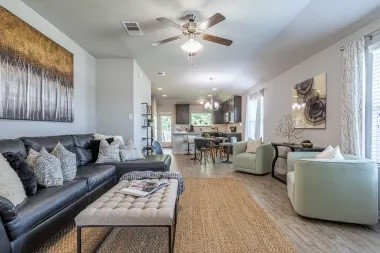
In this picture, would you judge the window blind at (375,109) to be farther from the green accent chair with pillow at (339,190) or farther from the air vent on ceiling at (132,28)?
the air vent on ceiling at (132,28)

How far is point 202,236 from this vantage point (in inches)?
98.3

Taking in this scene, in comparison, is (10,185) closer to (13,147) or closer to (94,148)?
(13,147)

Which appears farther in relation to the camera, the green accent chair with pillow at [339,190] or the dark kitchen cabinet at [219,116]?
the dark kitchen cabinet at [219,116]

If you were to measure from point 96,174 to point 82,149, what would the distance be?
997mm

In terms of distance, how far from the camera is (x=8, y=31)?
2.82 m

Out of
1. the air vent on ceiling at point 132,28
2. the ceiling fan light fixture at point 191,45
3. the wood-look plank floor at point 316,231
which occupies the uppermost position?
the air vent on ceiling at point 132,28

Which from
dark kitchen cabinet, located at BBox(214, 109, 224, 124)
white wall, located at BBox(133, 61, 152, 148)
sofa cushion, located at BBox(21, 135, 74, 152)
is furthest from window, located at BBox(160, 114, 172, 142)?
sofa cushion, located at BBox(21, 135, 74, 152)

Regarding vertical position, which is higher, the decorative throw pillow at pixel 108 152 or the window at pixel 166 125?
the window at pixel 166 125

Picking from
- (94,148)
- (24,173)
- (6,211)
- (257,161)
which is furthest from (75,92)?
(257,161)

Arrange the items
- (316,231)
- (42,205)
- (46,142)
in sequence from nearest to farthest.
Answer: (42,205), (316,231), (46,142)

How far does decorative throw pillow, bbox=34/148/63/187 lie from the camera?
2.48m

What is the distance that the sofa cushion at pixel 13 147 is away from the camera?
7.77 feet

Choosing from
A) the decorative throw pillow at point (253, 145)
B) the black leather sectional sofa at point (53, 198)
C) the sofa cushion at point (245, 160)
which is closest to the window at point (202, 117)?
the decorative throw pillow at point (253, 145)

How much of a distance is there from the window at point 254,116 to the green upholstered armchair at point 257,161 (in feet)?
7.11
